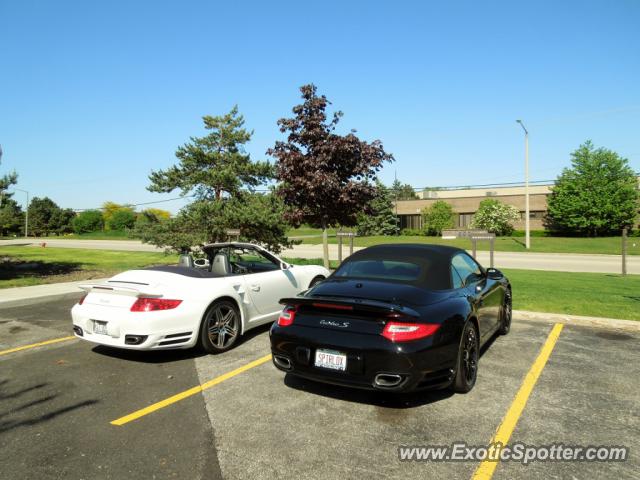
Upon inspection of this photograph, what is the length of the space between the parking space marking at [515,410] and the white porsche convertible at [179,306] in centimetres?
350

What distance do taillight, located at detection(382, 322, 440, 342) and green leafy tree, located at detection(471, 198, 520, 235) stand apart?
45286 mm

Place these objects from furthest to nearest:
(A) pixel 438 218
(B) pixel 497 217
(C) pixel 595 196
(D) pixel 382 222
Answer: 1. (D) pixel 382 222
2. (A) pixel 438 218
3. (B) pixel 497 217
4. (C) pixel 595 196

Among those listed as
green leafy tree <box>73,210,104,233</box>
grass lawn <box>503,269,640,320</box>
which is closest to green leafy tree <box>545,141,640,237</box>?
grass lawn <box>503,269,640,320</box>

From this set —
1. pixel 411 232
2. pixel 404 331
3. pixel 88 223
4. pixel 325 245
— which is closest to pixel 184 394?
pixel 404 331

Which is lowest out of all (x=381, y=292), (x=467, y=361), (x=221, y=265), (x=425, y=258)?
(x=467, y=361)

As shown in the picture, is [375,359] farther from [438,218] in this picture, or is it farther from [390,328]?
[438,218]

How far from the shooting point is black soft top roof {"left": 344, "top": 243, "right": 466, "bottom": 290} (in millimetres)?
4457

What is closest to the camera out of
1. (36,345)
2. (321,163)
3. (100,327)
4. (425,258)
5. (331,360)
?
(331,360)

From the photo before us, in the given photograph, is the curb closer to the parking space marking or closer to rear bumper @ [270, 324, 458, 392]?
the parking space marking

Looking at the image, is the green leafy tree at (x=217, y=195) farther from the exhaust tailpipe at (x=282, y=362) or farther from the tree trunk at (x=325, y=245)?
the exhaust tailpipe at (x=282, y=362)

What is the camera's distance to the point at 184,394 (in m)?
4.34

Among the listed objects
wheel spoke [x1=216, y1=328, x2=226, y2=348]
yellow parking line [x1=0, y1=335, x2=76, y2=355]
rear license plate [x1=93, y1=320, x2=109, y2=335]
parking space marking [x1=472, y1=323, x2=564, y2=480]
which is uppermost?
rear license plate [x1=93, y1=320, x2=109, y2=335]

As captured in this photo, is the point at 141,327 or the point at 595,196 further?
the point at 595,196

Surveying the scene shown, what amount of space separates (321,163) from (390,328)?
9.64m
